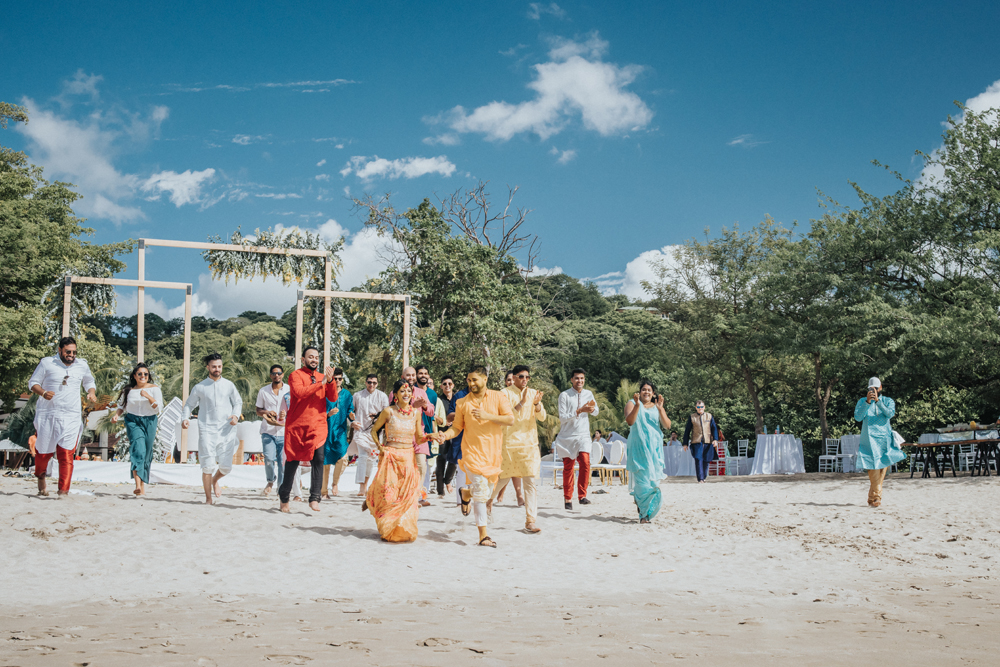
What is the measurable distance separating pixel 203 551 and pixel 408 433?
Result: 221cm

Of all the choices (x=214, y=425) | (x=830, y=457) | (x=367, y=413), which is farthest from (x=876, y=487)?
(x=830, y=457)

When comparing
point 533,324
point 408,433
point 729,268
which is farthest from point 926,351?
point 729,268

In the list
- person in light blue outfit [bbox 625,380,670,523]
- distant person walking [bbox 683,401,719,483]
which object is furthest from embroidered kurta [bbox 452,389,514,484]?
distant person walking [bbox 683,401,719,483]

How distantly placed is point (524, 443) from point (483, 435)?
81cm

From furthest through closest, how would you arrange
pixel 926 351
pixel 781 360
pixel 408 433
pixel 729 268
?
pixel 729 268
pixel 781 360
pixel 926 351
pixel 408 433

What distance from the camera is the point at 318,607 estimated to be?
5.46 metres

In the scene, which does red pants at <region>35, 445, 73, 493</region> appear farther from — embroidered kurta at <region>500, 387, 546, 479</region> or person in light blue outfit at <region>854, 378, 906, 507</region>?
person in light blue outfit at <region>854, 378, 906, 507</region>

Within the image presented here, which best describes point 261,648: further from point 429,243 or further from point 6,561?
point 429,243

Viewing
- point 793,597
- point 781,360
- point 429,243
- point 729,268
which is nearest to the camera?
point 793,597

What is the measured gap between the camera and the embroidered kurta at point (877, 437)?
1151 cm

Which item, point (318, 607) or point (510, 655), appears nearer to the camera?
point (510, 655)

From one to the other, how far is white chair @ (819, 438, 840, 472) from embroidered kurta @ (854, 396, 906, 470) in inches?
411

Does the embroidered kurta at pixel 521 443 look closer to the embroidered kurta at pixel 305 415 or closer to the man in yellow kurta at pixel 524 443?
the man in yellow kurta at pixel 524 443

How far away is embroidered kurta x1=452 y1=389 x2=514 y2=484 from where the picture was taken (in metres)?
8.22
